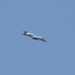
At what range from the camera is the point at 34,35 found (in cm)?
19762

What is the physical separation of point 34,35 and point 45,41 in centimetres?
374

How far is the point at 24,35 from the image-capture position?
193250 mm

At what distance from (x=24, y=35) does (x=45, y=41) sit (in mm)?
8363

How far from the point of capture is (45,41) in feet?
655

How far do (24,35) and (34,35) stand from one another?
5036mm
